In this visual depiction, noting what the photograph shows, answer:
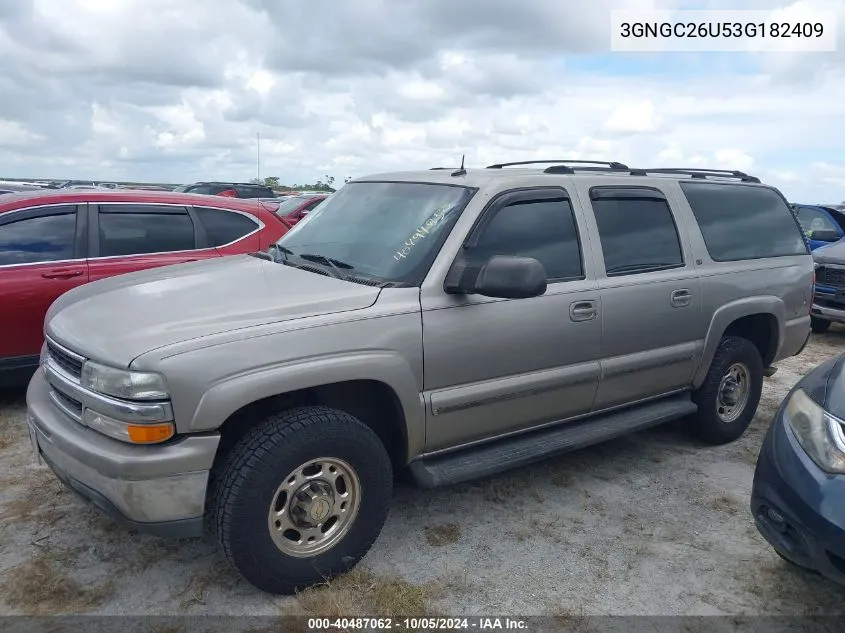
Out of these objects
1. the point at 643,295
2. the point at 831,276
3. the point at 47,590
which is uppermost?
the point at 643,295

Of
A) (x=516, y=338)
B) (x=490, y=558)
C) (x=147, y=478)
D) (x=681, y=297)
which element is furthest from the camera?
(x=681, y=297)

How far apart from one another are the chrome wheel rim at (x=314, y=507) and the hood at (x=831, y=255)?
775 centimetres

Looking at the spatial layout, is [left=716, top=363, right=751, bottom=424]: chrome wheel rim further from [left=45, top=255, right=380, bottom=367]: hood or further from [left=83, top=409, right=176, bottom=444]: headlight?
[left=83, top=409, right=176, bottom=444]: headlight

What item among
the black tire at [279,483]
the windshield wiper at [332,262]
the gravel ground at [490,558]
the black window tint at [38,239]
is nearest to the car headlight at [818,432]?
the gravel ground at [490,558]

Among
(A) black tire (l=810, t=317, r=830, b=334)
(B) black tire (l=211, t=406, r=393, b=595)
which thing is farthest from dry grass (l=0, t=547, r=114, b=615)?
(A) black tire (l=810, t=317, r=830, b=334)

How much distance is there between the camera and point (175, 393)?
102 inches

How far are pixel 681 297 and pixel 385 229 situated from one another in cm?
196

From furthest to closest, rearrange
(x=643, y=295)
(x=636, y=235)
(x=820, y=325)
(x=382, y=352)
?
(x=820, y=325), (x=636, y=235), (x=643, y=295), (x=382, y=352)

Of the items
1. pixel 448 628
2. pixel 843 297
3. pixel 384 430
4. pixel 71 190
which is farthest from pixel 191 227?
pixel 843 297

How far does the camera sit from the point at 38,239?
17.0 ft

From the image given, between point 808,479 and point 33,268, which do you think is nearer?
point 808,479

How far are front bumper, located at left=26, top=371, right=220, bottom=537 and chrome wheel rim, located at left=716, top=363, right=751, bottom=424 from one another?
363 cm

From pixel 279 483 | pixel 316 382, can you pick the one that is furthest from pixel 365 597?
pixel 316 382

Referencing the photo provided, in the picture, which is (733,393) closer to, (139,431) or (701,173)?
(701,173)
